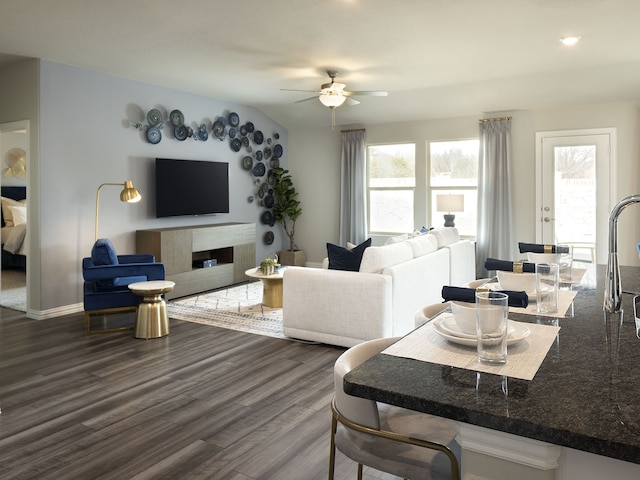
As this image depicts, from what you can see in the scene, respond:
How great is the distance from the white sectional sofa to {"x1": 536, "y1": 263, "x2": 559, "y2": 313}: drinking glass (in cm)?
224

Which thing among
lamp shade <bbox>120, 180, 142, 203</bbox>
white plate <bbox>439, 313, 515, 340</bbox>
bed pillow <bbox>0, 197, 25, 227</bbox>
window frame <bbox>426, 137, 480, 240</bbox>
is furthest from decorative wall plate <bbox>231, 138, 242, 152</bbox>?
white plate <bbox>439, 313, 515, 340</bbox>

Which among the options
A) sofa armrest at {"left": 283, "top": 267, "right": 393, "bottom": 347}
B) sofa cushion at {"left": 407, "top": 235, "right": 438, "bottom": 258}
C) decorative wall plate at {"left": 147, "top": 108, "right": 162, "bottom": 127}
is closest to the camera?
sofa armrest at {"left": 283, "top": 267, "right": 393, "bottom": 347}

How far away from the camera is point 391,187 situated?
8375mm

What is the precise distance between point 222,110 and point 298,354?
4.71 m

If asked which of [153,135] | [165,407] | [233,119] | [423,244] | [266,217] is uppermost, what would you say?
[233,119]

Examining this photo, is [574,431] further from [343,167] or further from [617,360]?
[343,167]

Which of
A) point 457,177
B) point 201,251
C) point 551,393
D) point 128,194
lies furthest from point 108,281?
point 457,177

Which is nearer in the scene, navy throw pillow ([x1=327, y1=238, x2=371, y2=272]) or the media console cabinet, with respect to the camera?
navy throw pillow ([x1=327, y1=238, x2=371, y2=272])

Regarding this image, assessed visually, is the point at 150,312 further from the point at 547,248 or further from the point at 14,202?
the point at 14,202

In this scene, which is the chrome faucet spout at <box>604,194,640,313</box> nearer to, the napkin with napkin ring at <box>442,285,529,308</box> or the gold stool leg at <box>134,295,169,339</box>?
the napkin with napkin ring at <box>442,285,529,308</box>

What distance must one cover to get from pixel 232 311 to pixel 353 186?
11.8ft

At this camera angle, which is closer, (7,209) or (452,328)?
(452,328)

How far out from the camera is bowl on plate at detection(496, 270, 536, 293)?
1.99 meters

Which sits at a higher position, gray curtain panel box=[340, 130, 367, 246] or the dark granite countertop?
gray curtain panel box=[340, 130, 367, 246]
